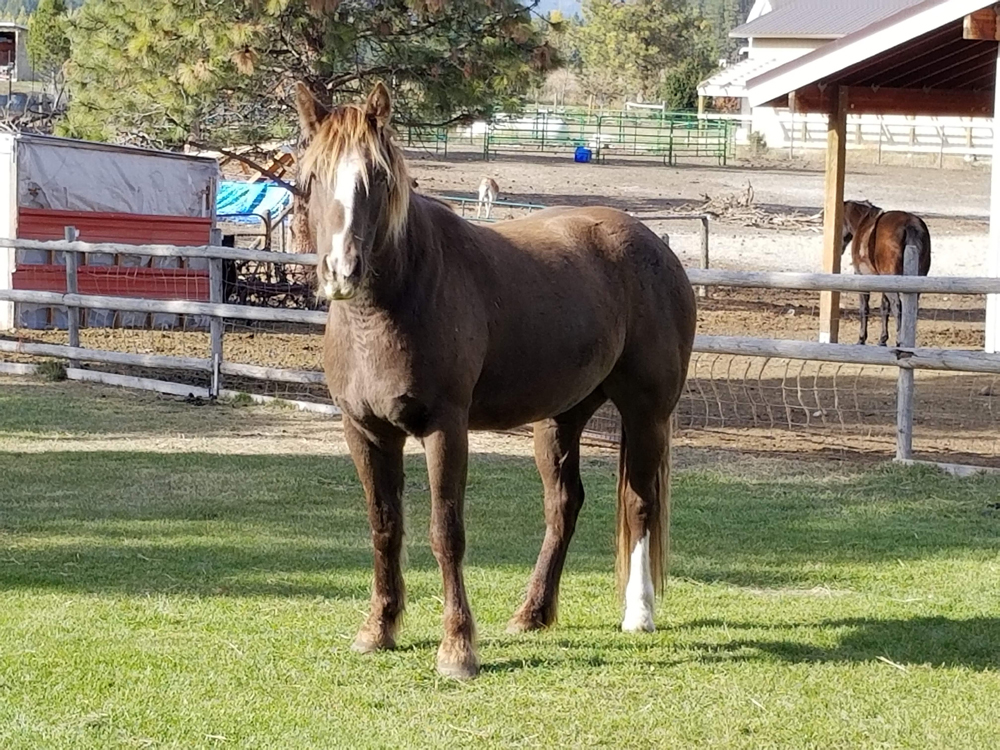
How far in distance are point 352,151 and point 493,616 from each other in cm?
207

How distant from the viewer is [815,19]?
5259 centimetres

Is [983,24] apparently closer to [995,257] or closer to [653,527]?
[995,257]

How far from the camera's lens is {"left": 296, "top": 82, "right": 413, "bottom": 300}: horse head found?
4086 mm

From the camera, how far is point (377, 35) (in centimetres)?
1568

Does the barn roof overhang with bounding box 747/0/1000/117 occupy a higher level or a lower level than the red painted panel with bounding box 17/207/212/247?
higher

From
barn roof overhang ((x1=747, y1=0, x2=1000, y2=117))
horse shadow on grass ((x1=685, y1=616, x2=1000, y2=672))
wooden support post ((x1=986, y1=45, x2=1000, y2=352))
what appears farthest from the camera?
barn roof overhang ((x1=747, y1=0, x2=1000, y2=117))

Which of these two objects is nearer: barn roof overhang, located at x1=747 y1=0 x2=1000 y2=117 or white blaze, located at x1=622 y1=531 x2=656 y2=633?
white blaze, located at x1=622 y1=531 x2=656 y2=633

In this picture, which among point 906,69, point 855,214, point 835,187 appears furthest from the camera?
point 855,214

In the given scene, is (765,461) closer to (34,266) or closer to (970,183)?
(34,266)

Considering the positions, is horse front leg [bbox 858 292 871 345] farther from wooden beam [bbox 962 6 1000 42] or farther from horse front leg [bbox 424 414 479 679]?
horse front leg [bbox 424 414 479 679]

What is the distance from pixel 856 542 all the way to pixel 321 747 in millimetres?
3706

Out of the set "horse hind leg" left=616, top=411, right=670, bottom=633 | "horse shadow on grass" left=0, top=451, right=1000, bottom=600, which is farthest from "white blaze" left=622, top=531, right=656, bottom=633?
"horse shadow on grass" left=0, top=451, right=1000, bottom=600

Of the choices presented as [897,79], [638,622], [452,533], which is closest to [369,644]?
[452,533]

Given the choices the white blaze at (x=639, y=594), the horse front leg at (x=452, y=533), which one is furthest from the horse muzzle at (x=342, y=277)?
the white blaze at (x=639, y=594)
